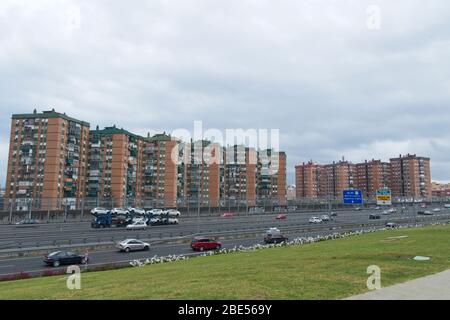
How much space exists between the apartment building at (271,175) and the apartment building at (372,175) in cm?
6403

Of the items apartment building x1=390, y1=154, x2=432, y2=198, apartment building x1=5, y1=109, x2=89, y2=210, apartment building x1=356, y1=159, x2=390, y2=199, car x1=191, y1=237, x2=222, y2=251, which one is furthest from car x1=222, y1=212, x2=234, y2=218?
apartment building x1=390, y1=154, x2=432, y2=198

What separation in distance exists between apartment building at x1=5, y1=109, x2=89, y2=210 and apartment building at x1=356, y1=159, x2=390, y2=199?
13798 cm

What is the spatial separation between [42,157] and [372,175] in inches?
5914

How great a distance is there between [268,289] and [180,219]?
5683cm

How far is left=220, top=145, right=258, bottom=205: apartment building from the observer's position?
436 ft

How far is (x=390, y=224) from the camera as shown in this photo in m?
55.2

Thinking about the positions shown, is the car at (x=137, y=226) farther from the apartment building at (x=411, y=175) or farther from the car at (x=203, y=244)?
the apartment building at (x=411, y=175)

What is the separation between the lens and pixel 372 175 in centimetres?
18750

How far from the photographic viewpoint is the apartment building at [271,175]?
140 m

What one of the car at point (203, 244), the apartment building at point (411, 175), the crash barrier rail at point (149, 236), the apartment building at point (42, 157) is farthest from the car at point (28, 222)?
the apartment building at point (411, 175)

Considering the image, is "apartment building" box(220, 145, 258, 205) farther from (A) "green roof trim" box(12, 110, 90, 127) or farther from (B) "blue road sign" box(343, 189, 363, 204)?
(B) "blue road sign" box(343, 189, 363, 204)
